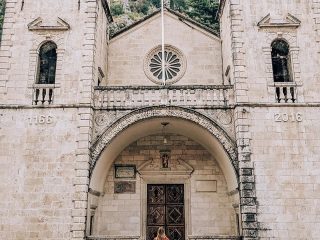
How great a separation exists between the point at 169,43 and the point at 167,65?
0.96m

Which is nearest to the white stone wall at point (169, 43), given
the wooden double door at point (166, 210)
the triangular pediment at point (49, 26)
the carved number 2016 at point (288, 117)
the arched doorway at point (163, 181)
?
the arched doorway at point (163, 181)

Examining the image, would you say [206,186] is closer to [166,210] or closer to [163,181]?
[163,181]

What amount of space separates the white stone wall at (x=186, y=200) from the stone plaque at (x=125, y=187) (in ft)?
0.47

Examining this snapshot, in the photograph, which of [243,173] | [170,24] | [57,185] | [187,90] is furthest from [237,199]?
[170,24]

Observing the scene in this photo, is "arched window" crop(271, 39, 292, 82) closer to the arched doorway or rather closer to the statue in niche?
the arched doorway

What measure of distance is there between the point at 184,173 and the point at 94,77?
486 cm

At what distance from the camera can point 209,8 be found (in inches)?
1180

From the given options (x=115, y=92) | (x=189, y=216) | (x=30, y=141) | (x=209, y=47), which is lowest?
(x=189, y=216)

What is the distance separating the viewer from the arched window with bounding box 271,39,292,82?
1270cm

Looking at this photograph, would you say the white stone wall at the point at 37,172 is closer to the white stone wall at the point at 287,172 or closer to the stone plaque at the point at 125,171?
the stone plaque at the point at 125,171

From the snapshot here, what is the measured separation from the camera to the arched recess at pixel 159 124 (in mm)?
11617

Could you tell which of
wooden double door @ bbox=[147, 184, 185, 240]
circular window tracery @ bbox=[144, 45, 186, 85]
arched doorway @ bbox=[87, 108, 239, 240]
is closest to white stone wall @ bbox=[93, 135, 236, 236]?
arched doorway @ bbox=[87, 108, 239, 240]

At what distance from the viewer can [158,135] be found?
14086 mm

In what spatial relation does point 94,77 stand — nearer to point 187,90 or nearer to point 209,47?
point 187,90
